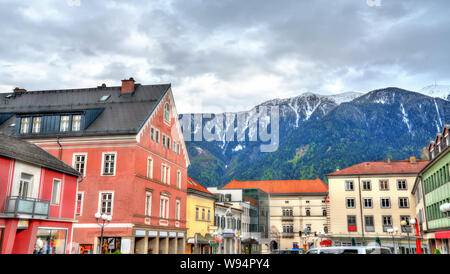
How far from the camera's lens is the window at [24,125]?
41.1 meters

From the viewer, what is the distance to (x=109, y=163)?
3803 centimetres

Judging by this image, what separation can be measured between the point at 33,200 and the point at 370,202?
191 ft

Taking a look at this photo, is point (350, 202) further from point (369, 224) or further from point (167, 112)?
point (167, 112)

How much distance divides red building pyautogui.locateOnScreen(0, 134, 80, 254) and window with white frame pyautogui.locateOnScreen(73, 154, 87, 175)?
25.5ft

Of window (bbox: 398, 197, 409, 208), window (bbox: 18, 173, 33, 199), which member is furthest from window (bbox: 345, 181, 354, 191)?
window (bbox: 18, 173, 33, 199)

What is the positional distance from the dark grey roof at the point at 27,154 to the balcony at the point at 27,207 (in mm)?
2475

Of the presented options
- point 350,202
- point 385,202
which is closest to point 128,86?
A: point 350,202

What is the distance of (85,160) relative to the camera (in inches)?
1510

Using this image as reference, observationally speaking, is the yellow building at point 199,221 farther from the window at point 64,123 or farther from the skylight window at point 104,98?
the window at point 64,123

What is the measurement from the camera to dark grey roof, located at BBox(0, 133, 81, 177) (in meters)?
24.7

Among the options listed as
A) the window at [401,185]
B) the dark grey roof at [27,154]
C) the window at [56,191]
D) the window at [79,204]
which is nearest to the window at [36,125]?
the window at [79,204]

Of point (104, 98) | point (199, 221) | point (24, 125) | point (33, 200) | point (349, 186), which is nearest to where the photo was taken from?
point (33, 200)
